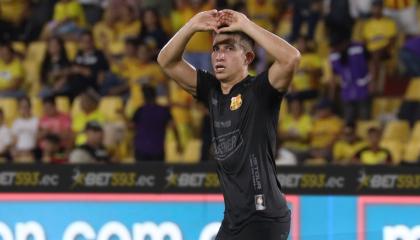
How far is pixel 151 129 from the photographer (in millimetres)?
12992

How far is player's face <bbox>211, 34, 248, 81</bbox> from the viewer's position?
628 centimetres

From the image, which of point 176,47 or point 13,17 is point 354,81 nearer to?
point 13,17

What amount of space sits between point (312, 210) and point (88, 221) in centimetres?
177

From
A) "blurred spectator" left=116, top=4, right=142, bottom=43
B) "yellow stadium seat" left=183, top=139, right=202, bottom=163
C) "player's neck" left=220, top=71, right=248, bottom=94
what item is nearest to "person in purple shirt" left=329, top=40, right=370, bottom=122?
"yellow stadium seat" left=183, top=139, right=202, bottom=163

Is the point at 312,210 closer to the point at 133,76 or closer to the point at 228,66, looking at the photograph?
the point at 228,66

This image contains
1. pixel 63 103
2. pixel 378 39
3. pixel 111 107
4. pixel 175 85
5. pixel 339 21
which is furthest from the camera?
pixel 63 103

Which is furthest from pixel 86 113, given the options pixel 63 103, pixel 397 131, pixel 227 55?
pixel 227 55

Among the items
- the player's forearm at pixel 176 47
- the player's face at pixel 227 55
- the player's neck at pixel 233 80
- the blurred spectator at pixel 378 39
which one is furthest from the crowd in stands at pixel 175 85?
the player's face at pixel 227 55

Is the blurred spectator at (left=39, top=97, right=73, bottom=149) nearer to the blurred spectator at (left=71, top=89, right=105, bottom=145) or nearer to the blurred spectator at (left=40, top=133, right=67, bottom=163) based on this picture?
the blurred spectator at (left=71, top=89, right=105, bottom=145)

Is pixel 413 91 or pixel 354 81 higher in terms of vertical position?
pixel 354 81

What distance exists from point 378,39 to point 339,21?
2.36 ft

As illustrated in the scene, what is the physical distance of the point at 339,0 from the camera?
1448 cm

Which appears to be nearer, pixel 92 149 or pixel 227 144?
pixel 227 144

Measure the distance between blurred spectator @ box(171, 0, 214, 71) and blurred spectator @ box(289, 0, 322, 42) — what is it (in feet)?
Answer: 3.52
